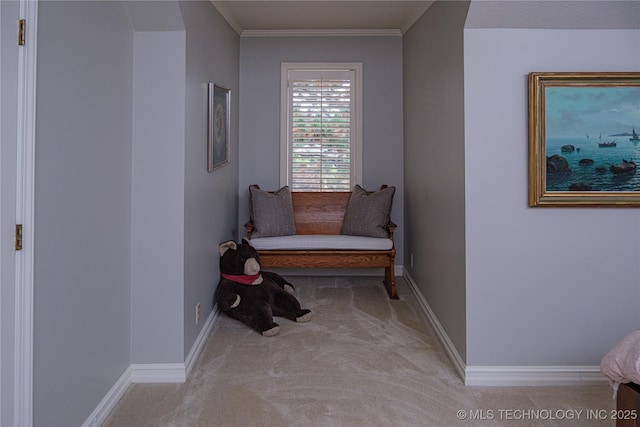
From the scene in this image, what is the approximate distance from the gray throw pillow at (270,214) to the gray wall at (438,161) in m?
1.18

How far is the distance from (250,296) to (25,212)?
235cm

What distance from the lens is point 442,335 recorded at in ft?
12.1

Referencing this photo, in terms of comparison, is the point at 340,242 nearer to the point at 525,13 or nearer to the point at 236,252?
the point at 236,252

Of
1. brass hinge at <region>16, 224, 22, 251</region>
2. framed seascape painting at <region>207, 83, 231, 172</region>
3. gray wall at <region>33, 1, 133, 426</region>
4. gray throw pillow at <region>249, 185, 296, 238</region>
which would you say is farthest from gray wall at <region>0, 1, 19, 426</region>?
gray throw pillow at <region>249, 185, 296, 238</region>

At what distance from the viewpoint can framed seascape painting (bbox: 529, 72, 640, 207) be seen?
298 centimetres

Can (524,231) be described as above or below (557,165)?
below

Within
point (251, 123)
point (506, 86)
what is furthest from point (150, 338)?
point (251, 123)

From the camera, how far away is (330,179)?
5730 mm

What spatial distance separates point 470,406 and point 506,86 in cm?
171

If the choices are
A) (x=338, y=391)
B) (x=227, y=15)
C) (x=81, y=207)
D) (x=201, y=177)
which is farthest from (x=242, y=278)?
(x=227, y=15)

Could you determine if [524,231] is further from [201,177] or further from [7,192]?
[7,192]

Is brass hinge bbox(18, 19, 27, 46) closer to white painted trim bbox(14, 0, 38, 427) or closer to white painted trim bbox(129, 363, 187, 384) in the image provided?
white painted trim bbox(14, 0, 38, 427)

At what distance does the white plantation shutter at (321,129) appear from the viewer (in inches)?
222

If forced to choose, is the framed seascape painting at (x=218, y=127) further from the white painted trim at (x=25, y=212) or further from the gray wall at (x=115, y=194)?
the white painted trim at (x=25, y=212)
